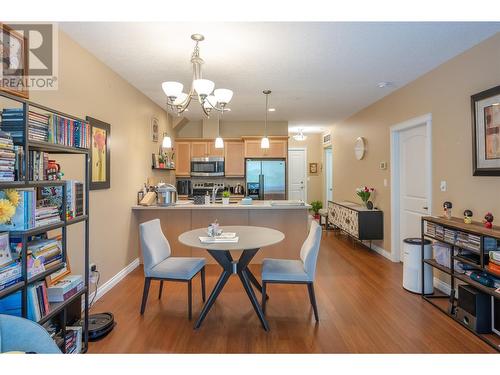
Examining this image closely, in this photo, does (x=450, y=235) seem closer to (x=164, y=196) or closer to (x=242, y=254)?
(x=242, y=254)

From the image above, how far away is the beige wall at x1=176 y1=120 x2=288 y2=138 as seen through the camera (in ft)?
20.8

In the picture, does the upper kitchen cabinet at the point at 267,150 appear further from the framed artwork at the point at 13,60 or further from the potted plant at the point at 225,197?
the framed artwork at the point at 13,60

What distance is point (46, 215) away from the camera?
1.63 metres

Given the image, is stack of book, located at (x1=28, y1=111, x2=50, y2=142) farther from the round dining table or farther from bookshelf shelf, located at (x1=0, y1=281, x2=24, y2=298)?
the round dining table

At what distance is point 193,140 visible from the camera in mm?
6125

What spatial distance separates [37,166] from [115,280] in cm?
212

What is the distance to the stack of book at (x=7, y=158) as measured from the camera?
4.34ft

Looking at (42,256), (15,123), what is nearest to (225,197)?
(42,256)

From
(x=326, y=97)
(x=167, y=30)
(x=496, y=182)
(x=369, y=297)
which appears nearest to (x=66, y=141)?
(x=167, y=30)

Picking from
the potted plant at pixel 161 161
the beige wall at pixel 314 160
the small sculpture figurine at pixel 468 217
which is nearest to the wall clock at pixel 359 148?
the small sculpture figurine at pixel 468 217

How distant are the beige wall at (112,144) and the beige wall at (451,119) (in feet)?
12.2

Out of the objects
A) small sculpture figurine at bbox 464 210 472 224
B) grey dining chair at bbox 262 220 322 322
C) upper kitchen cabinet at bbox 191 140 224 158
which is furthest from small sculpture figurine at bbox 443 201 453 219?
upper kitchen cabinet at bbox 191 140 224 158
